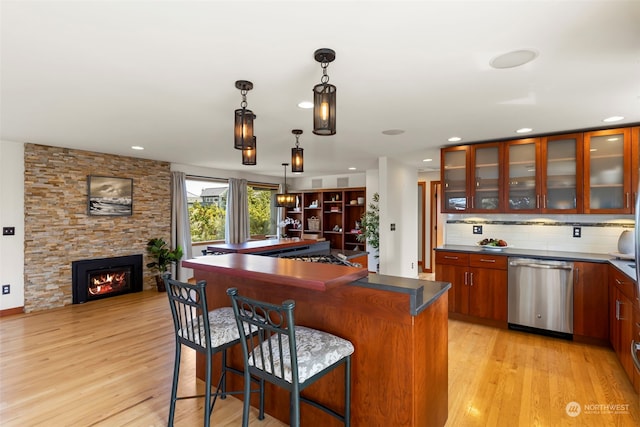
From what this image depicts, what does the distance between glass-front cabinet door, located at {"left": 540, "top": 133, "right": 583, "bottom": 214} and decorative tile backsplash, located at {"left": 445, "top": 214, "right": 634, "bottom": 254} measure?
0.93 ft

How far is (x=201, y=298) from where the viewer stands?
1.88 meters

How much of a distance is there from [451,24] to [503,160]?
304 centimetres

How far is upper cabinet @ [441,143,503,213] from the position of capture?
4.18 metres

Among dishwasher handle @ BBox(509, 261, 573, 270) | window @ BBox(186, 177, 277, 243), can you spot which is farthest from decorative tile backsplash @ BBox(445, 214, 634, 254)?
window @ BBox(186, 177, 277, 243)

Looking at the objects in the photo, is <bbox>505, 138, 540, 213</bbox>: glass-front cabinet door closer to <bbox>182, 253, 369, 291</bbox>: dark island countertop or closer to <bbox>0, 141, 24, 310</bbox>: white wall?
<bbox>182, 253, 369, 291</bbox>: dark island countertop

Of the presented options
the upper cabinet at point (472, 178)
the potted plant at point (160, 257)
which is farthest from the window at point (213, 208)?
the upper cabinet at point (472, 178)

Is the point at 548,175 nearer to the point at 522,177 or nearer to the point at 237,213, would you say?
the point at 522,177

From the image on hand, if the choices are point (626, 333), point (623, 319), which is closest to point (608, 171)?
point (623, 319)

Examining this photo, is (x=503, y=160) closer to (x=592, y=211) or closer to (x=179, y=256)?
(x=592, y=211)

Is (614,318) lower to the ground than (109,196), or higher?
Answer: lower

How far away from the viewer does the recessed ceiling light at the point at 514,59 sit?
186 cm

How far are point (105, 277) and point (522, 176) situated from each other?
641 cm

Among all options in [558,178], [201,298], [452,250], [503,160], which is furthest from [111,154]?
[558,178]

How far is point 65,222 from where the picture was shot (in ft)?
15.9
